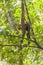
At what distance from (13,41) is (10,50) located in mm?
190

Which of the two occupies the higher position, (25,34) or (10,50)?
(25,34)

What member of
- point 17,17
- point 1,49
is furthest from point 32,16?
point 1,49

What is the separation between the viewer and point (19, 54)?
5.81 ft

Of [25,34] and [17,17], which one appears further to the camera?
[17,17]

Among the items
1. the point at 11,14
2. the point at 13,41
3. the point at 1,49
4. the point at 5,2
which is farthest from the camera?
the point at 11,14

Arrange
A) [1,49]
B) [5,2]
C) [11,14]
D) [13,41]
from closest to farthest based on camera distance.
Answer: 1. [5,2]
2. [13,41]
3. [1,49]
4. [11,14]

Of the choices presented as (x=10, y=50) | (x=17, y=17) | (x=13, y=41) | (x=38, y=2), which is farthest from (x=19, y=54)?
(x=38, y=2)

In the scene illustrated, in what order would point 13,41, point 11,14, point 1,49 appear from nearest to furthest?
point 13,41
point 1,49
point 11,14

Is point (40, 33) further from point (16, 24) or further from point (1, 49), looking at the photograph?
→ point (1, 49)

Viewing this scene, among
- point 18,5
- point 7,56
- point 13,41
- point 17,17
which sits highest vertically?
point 18,5

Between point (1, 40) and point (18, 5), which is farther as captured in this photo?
point (18, 5)

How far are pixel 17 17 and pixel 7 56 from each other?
37 centimetres

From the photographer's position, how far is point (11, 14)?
1.85 metres

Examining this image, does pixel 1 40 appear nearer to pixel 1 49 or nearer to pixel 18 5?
pixel 1 49
